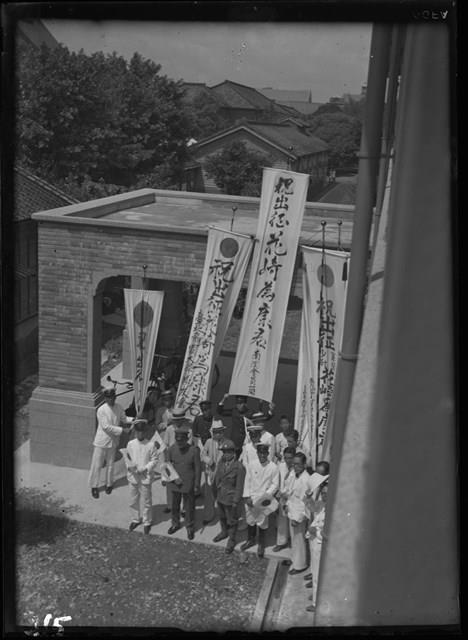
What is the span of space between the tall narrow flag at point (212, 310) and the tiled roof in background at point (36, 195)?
288 inches

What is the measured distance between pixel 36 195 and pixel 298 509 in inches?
415

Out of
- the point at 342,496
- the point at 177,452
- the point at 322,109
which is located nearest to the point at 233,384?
the point at 177,452

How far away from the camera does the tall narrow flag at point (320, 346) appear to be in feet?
25.3

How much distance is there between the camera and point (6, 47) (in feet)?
12.0

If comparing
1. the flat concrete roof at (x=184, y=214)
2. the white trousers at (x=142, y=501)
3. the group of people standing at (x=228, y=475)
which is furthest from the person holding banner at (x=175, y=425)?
the flat concrete roof at (x=184, y=214)

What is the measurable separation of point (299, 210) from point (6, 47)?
4.77 metres

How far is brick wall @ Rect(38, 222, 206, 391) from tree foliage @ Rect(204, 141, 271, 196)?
1323cm

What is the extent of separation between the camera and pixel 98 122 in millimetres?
17109

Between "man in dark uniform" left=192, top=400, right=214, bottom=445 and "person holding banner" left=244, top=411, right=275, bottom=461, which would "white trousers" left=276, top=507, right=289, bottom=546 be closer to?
"person holding banner" left=244, top=411, right=275, bottom=461

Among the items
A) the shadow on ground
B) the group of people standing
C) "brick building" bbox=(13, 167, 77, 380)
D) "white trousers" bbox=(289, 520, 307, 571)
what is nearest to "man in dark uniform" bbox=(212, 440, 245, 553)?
the group of people standing

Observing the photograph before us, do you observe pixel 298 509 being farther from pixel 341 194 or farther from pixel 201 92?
pixel 201 92

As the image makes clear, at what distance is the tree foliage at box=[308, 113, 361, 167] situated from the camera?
2509cm

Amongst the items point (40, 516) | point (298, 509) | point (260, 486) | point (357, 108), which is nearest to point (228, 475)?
point (260, 486)

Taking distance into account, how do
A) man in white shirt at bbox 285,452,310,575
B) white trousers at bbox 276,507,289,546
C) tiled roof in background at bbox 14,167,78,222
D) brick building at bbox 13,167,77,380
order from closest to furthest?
man in white shirt at bbox 285,452,310,575 → white trousers at bbox 276,507,289,546 → brick building at bbox 13,167,77,380 → tiled roof in background at bbox 14,167,78,222
